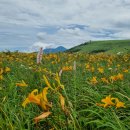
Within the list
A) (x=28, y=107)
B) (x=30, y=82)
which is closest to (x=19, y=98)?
(x=28, y=107)

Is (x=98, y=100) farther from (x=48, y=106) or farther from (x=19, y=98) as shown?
(x=48, y=106)

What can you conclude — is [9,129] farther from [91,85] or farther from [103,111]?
→ [91,85]

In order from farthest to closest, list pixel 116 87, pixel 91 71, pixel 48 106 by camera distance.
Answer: pixel 91 71 < pixel 116 87 < pixel 48 106

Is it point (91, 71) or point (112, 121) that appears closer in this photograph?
point (112, 121)

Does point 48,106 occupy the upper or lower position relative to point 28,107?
upper

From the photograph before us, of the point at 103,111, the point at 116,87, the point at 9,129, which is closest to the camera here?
the point at 9,129

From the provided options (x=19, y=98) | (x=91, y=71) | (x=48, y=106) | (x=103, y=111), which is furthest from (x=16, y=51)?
(x=48, y=106)

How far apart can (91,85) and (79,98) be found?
817 millimetres

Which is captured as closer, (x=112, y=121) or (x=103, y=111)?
(x=112, y=121)

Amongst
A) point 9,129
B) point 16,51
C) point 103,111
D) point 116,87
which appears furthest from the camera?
point 16,51

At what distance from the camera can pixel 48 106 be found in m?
2.56

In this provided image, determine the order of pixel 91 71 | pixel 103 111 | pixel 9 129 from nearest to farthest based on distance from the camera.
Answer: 1. pixel 9 129
2. pixel 103 111
3. pixel 91 71

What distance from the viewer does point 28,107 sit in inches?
168

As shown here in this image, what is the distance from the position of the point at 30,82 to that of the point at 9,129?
239 cm
